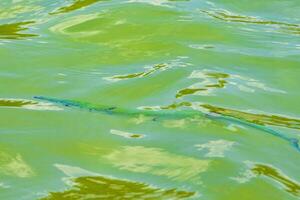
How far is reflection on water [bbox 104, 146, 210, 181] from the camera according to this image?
2111 millimetres

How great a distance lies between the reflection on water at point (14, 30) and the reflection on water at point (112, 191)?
5.64 ft

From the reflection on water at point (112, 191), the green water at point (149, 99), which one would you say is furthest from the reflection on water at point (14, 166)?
the reflection on water at point (112, 191)

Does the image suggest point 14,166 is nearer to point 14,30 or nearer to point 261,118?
point 261,118

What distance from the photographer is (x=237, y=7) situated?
164 inches

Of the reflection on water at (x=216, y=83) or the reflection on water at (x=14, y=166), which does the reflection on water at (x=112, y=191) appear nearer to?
the reflection on water at (x=14, y=166)

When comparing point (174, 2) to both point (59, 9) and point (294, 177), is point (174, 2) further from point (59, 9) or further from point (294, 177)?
point (294, 177)

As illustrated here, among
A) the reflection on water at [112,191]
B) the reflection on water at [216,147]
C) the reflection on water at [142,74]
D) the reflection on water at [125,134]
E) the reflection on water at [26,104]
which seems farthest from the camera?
the reflection on water at [142,74]

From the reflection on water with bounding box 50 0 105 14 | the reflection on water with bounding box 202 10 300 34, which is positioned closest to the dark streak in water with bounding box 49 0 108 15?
the reflection on water with bounding box 50 0 105 14

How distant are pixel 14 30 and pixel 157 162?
183 centimetres

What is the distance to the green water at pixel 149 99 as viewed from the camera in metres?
2.07

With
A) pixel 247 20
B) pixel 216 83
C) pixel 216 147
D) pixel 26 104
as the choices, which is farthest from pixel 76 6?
pixel 216 147

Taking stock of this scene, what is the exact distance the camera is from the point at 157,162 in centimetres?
218

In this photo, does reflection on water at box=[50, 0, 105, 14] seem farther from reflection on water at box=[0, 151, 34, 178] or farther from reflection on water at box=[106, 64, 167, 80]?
reflection on water at box=[0, 151, 34, 178]

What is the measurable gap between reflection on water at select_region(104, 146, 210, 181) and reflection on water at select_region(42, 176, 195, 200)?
100 mm
